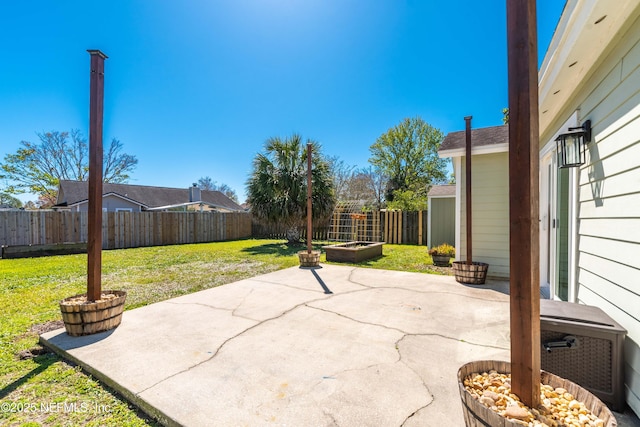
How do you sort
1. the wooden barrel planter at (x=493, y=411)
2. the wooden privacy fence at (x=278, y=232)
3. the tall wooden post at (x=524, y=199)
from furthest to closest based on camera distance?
the wooden privacy fence at (x=278, y=232), the tall wooden post at (x=524, y=199), the wooden barrel planter at (x=493, y=411)

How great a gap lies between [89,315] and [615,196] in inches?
181

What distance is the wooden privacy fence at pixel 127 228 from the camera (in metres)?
8.99

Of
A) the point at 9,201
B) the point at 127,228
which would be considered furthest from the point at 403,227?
the point at 9,201

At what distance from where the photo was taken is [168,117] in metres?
14.7

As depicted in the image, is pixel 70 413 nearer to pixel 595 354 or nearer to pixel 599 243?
pixel 595 354

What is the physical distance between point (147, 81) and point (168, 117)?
4525mm

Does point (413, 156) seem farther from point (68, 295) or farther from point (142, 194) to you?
point (68, 295)

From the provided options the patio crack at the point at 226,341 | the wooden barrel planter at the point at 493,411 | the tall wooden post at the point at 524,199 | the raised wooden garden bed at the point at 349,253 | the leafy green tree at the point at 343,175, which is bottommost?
the patio crack at the point at 226,341

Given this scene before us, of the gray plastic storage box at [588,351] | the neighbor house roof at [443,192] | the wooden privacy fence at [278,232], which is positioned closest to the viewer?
the gray plastic storage box at [588,351]

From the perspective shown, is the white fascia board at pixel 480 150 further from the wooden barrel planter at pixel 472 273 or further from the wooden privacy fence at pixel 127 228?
the wooden privacy fence at pixel 127 228

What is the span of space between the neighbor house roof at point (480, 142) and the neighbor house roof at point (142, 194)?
59.0 feet

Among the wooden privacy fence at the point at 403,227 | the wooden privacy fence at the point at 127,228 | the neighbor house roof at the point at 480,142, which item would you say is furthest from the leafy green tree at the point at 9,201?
the neighbor house roof at the point at 480,142

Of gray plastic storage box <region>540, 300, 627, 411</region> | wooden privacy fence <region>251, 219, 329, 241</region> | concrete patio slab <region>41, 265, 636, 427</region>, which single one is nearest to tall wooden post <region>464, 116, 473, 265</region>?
concrete patio slab <region>41, 265, 636, 427</region>

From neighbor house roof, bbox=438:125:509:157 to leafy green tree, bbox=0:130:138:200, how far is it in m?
23.9
